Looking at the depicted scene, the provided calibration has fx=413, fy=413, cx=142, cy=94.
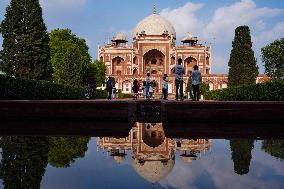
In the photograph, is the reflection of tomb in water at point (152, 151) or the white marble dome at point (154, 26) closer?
the reflection of tomb in water at point (152, 151)

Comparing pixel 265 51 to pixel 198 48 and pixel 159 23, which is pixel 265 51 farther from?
pixel 159 23

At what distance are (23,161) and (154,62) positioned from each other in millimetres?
72902

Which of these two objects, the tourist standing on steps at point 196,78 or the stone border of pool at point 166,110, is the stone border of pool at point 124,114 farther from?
the tourist standing on steps at point 196,78

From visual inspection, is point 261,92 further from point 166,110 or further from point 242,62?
point 242,62

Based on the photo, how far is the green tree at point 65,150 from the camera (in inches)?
176

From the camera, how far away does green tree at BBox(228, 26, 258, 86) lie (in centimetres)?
3189

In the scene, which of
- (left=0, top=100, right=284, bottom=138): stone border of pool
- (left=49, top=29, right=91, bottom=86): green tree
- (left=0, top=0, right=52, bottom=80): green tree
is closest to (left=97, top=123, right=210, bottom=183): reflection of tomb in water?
(left=0, top=100, right=284, bottom=138): stone border of pool

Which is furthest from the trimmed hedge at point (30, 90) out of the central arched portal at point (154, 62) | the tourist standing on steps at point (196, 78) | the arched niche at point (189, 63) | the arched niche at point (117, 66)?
the central arched portal at point (154, 62)

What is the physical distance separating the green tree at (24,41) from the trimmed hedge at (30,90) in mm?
3328

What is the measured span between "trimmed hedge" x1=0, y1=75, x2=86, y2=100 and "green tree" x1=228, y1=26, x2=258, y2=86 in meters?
12.7

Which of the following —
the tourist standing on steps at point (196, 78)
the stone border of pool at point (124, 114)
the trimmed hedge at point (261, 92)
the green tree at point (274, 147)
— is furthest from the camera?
the trimmed hedge at point (261, 92)

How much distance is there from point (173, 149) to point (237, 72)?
90.8 feet

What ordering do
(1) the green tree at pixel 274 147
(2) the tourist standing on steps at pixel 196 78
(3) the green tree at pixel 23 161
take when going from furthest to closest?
1. (2) the tourist standing on steps at pixel 196 78
2. (1) the green tree at pixel 274 147
3. (3) the green tree at pixel 23 161

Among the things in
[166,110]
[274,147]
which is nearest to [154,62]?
[166,110]
